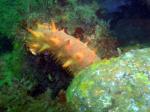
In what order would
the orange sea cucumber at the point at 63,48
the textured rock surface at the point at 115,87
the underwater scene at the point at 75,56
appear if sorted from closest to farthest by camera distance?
the textured rock surface at the point at 115,87 → the underwater scene at the point at 75,56 → the orange sea cucumber at the point at 63,48

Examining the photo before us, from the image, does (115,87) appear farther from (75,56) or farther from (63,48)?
(63,48)

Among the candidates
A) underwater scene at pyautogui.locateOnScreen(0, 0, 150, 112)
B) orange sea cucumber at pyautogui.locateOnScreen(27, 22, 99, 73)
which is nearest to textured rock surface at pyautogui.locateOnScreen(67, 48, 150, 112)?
underwater scene at pyautogui.locateOnScreen(0, 0, 150, 112)

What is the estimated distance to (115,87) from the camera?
123 inches

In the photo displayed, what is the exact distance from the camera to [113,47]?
16.2 feet

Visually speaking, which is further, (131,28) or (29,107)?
(131,28)

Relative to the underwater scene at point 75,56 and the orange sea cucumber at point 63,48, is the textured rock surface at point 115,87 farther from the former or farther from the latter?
the orange sea cucumber at point 63,48

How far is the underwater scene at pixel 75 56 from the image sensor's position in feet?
10.3

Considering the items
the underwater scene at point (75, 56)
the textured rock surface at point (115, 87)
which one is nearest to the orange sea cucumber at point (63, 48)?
the underwater scene at point (75, 56)

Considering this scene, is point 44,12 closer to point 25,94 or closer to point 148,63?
point 25,94

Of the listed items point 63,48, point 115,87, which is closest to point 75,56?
point 63,48

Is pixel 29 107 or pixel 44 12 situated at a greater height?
pixel 44 12

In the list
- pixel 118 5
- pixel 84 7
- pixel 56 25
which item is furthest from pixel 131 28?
pixel 56 25

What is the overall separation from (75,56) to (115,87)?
106 cm

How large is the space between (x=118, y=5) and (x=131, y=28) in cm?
54
